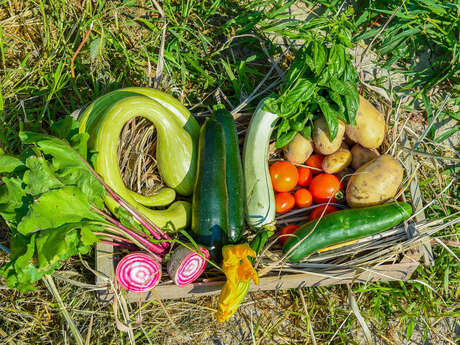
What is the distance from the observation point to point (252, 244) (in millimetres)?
2598

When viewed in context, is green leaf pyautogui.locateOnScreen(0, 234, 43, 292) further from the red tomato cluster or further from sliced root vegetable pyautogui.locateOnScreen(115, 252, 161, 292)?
the red tomato cluster

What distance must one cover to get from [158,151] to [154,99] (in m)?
0.34

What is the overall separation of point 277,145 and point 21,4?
2483 mm

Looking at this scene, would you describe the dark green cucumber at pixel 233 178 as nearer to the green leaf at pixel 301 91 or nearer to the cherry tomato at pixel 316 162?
the green leaf at pixel 301 91

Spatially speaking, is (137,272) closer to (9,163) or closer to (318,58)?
(9,163)

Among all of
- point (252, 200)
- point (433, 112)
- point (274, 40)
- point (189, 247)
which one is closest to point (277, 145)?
point (252, 200)

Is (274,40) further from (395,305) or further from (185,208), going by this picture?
(395,305)

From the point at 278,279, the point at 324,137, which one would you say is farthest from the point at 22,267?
the point at 324,137

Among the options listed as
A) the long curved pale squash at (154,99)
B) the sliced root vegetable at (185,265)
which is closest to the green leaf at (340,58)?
the long curved pale squash at (154,99)

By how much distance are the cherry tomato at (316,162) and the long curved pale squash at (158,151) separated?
2.76 feet

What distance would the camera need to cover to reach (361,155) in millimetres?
2934

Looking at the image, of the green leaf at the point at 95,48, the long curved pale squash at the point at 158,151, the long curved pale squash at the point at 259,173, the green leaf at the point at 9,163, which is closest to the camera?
the green leaf at the point at 9,163

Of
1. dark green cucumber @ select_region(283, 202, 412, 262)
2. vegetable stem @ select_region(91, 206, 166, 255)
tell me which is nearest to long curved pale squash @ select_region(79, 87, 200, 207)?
vegetable stem @ select_region(91, 206, 166, 255)

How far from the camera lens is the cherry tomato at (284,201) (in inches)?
113
